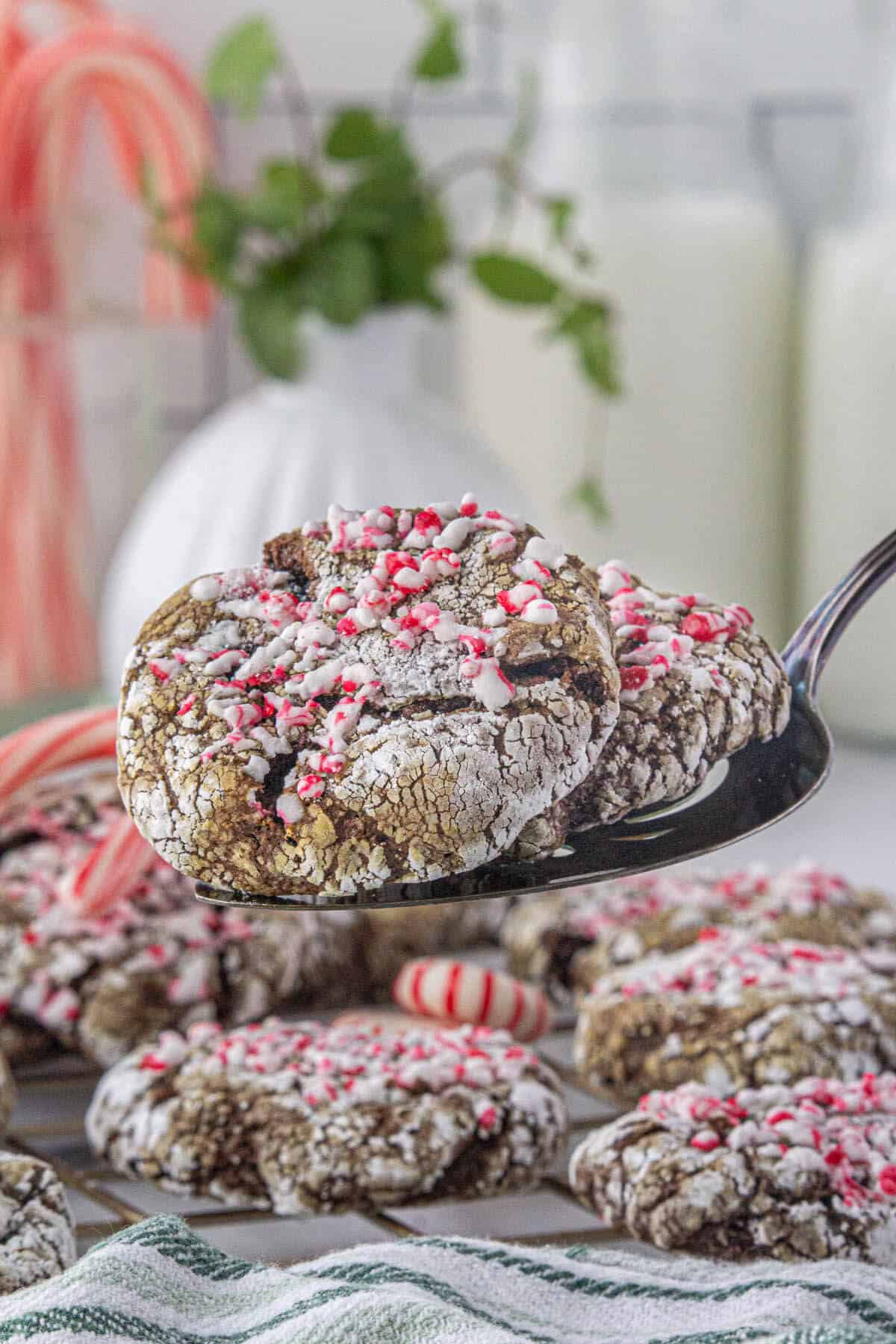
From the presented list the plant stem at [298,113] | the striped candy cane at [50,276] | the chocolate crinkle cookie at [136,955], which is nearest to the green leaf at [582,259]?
the striped candy cane at [50,276]

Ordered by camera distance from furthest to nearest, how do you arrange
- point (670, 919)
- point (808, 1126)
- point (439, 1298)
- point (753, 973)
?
point (670, 919)
point (753, 973)
point (808, 1126)
point (439, 1298)

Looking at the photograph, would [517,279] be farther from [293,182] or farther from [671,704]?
[671,704]

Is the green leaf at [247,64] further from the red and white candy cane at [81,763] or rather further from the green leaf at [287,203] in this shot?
the red and white candy cane at [81,763]

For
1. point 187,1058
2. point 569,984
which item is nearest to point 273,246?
point 569,984

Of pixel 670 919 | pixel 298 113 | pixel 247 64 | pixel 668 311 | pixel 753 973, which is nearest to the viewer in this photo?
pixel 753 973

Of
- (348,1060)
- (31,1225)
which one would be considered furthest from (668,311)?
(31,1225)

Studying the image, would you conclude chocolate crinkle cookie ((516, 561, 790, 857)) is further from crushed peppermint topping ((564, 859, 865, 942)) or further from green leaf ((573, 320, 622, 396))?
green leaf ((573, 320, 622, 396))

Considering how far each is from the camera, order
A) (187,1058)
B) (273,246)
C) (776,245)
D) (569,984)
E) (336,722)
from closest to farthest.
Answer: (336,722) < (187,1058) < (569,984) < (273,246) < (776,245)

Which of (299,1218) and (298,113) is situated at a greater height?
(298,113)

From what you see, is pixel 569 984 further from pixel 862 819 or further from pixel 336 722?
pixel 862 819
